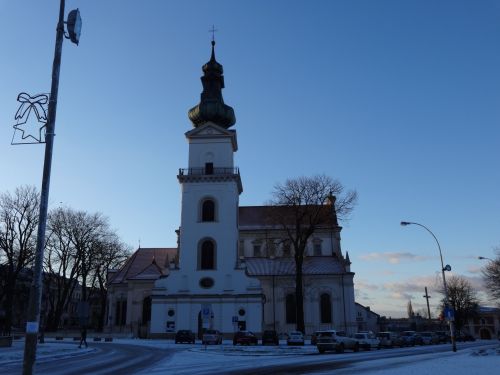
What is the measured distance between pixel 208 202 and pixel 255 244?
1726cm

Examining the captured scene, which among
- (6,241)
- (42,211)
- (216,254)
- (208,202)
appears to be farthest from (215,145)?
(42,211)

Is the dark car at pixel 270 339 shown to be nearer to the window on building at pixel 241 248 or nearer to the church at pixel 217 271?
the church at pixel 217 271

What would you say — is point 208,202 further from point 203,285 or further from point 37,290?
point 37,290

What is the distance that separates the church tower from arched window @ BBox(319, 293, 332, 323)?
42.0 feet

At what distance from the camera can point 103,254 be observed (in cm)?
6172

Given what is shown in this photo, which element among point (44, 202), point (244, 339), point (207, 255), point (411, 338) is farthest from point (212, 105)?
point (44, 202)

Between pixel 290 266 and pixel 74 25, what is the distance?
53.7 meters

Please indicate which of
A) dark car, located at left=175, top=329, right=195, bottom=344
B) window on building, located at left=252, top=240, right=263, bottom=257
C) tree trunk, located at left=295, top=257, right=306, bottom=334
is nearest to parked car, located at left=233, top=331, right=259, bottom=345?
tree trunk, located at left=295, top=257, right=306, bottom=334

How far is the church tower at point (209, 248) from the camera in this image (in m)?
49.5

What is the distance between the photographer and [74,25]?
33.8ft

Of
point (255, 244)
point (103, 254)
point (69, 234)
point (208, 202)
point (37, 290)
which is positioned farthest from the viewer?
point (255, 244)

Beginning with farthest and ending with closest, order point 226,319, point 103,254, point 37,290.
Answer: point 103,254 < point 226,319 < point 37,290

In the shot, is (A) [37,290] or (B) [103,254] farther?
(B) [103,254]

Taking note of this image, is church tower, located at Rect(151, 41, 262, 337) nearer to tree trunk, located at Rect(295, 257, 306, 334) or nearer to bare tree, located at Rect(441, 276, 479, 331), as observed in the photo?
tree trunk, located at Rect(295, 257, 306, 334)
